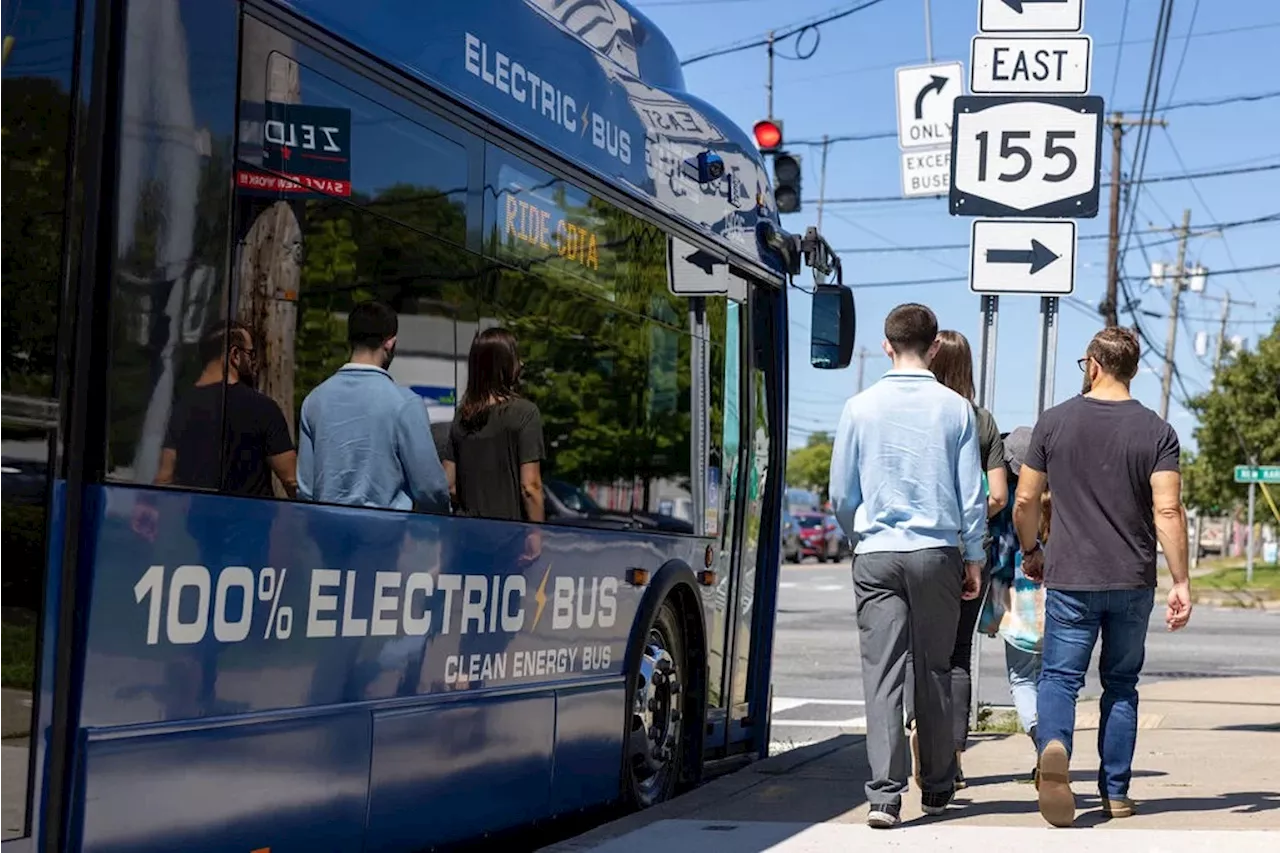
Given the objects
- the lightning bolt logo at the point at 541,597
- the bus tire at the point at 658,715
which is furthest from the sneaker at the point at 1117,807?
the lightning bolt logo at the point at 541,597

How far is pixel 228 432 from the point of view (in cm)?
489

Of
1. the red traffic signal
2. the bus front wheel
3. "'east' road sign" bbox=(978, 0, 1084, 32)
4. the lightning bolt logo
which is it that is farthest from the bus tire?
the red traffic signal

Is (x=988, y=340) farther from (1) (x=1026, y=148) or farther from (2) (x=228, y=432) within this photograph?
(2) (x=228, y=432)

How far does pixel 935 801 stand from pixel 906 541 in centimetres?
111

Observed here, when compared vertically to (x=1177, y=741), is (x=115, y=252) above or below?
above

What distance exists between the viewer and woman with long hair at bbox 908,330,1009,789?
7.91m

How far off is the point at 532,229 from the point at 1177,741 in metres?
5.56

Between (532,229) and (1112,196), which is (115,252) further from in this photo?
(1112,196)

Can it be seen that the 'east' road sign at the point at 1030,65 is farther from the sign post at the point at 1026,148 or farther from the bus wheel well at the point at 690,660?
the bus wheel well at the point at 690,660

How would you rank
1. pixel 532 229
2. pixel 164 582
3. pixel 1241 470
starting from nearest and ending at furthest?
pixel 164 582, pixel 532 229, pixel 1241 470

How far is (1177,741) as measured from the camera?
10547 millimetres

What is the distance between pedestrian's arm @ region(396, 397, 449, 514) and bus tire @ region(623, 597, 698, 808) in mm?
2023

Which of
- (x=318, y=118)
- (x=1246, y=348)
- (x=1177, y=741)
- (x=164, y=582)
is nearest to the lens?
(x=164, y=582)

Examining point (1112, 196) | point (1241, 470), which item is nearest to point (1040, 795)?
point (1241, 470)
